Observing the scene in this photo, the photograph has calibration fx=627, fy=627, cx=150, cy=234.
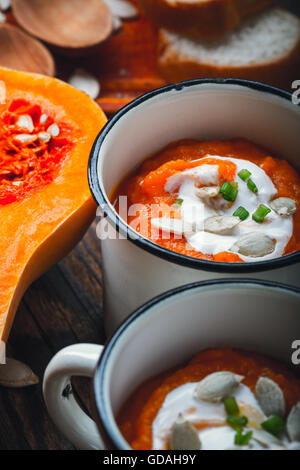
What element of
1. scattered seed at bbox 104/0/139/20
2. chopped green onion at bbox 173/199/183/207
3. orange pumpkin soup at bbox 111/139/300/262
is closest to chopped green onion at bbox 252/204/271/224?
orange pumpkin soup at bbox 111/139/300/262

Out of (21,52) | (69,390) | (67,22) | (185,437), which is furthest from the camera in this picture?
(67,22)

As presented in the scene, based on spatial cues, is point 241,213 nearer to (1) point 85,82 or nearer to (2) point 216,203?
(2) point 216,203

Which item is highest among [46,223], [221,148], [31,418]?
[221,148]

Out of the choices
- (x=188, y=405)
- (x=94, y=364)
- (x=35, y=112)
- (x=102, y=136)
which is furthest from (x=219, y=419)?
(x=35, y=112)

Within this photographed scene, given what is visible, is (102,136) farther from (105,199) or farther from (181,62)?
(181,62)

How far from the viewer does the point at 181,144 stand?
1.11m

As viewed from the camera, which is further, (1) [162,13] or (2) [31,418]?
(1) [162,13]

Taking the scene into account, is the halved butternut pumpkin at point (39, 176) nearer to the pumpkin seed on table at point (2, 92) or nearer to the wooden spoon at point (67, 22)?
the pumpkin seed on table at point (2, 92)

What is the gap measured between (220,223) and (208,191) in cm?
7

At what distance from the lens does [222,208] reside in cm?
96

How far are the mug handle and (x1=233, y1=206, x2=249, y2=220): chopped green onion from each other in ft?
1.17

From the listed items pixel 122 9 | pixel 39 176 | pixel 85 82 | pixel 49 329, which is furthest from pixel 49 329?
pixel 122 9

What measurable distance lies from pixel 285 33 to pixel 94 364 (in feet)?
3.69

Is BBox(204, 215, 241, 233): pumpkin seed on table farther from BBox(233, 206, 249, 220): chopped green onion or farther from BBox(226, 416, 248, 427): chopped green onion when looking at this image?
BBox(226, 416, 248, 427): chopped green onion
